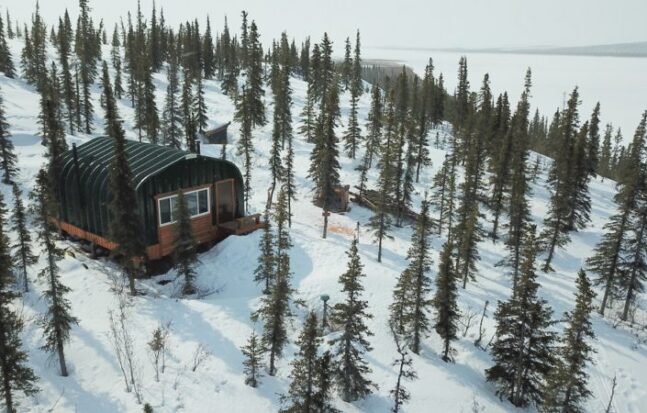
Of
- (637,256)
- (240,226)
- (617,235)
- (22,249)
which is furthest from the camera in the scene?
(617,235)

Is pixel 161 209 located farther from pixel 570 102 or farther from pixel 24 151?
pixel 570 102

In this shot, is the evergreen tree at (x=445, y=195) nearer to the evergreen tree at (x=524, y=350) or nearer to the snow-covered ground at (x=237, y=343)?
the snow-covered ground at (x=237, y=343)

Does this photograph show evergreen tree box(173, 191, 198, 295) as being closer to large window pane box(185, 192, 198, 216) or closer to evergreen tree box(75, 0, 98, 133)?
large window pane box(185, 192, 198, 216)

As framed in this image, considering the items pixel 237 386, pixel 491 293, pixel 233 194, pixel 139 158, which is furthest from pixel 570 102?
pixel 237 386

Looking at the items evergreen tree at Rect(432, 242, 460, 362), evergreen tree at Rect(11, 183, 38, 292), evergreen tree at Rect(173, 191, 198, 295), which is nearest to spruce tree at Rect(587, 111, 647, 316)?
evergreen tree at Rect(432, 242, 460, 362)

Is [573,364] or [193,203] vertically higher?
[193,203]

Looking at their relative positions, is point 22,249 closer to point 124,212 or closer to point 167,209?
point 124,212

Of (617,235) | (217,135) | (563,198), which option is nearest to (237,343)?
(617,235)
